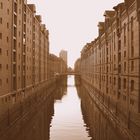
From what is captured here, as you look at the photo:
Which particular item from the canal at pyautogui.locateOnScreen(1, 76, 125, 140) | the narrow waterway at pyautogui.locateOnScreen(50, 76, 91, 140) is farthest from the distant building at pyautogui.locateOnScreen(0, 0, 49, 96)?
the narrow waterway at pyautogui.locateOnScreen(50, 76, 91, 140)

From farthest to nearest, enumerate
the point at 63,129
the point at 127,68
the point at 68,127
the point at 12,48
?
1. the point at 12,48
2. the point at 68,127
3. the point at 63,129
4. the point at 127,68

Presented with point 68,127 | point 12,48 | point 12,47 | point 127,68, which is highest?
point 12,47

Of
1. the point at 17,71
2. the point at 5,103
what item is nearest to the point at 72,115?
the point at 17,71

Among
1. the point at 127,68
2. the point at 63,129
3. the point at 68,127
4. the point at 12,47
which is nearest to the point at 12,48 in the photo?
the point at 12,47

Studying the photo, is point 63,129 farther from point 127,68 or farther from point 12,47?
point 12,47

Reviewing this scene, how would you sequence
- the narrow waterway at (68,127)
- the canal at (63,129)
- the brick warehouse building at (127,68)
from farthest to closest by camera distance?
the narrow waterway at (68,127)
the canal at (63,129)
the brick warehouse building at (127,68)

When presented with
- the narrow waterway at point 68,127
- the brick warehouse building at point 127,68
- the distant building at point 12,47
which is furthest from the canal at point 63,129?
→ the distant building at point 12,47

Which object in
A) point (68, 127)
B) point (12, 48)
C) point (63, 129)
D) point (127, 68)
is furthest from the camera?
point (12, 48)

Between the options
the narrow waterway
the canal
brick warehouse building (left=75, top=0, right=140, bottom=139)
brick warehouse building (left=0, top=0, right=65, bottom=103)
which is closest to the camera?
brick warehouse building (left=75, top=0, right=140, bottom=139)

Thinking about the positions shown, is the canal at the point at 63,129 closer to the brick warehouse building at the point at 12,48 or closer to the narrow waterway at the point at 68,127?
the narrow waterway at the point at 68,127

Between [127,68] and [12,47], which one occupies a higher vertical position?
[12,47]

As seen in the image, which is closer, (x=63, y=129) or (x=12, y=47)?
(x=63, y=129)

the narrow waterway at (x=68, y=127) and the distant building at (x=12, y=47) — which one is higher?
the distant building at (x=12, y=47)

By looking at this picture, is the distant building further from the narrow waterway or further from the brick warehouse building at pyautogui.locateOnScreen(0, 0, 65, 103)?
the narrow waterway
